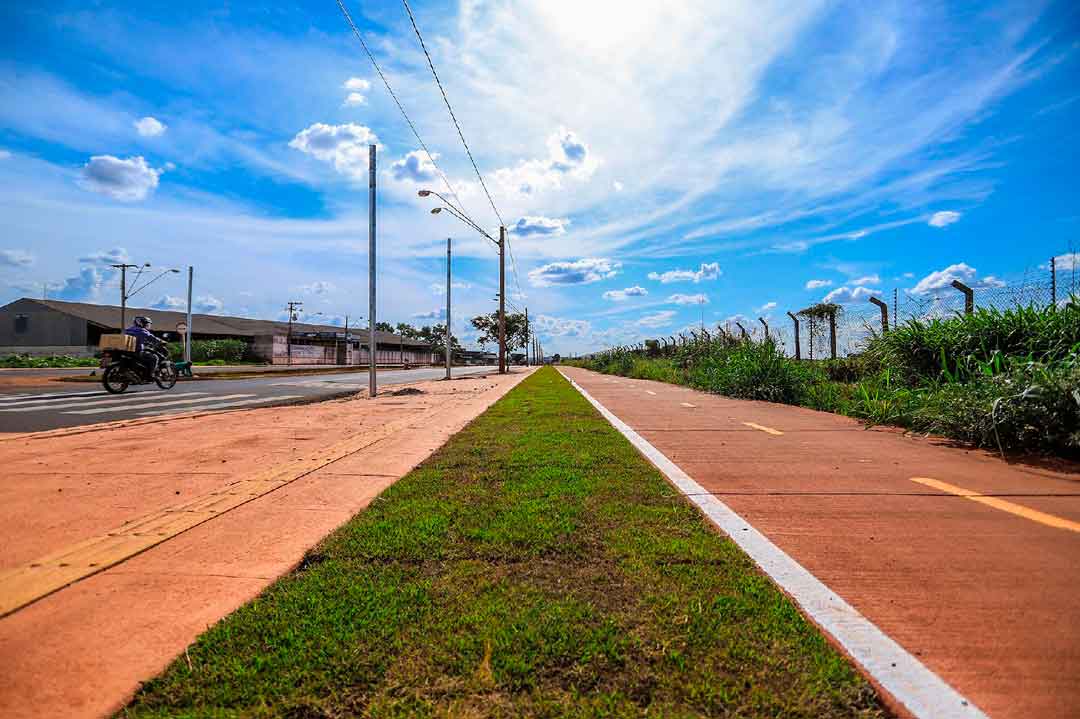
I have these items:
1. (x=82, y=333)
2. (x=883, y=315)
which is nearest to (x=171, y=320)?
(x=82, y=333)

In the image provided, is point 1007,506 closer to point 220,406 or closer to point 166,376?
point 220,406

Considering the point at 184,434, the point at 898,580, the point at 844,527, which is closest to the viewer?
the point at 898,580

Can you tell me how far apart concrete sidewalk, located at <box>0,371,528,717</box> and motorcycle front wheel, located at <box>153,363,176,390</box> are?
973 cm

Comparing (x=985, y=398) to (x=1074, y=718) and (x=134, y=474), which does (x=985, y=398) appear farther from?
(x=134, y=474)

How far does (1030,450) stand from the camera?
5770mm

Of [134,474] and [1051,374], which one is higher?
[1051,374]

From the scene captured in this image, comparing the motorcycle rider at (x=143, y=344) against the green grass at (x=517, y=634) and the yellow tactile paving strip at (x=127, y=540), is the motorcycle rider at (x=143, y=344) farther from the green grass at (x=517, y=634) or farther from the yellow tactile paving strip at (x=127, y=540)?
the green grass at (x=517, y=634)

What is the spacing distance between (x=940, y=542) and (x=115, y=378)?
56.5 feet

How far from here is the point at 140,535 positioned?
3242 mm

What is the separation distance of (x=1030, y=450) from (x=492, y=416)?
21.5 ft

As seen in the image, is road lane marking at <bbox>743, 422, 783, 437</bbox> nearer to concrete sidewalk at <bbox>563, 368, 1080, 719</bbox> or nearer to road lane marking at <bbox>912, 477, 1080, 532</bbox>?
concrete sidewalk at <bbox>563, 368, 1080, 719</bbox>

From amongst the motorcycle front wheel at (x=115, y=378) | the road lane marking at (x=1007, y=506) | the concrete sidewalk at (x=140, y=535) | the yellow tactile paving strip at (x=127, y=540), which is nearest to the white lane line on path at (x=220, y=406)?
the concrete sidewalk at (x=140, y=535)

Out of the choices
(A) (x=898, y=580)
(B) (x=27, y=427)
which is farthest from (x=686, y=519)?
(B) (x=27, y=427)

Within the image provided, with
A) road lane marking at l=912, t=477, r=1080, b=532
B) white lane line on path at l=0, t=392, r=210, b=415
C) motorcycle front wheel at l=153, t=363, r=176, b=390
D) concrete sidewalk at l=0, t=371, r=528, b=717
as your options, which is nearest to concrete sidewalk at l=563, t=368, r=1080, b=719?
road lane marking at l=912, t=477, r=1080, b=532
